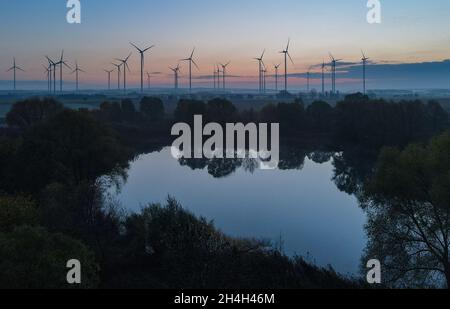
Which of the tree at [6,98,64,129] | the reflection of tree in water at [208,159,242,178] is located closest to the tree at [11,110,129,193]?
the reflection of tree in water at [208,159,242,178]

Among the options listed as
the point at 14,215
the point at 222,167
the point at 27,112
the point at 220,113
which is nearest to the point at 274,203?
the point at 222,167

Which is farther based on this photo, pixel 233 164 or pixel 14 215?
pixel 233 164

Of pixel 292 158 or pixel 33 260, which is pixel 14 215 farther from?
pixel 292 158

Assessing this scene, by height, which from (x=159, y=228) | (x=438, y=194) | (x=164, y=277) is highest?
(x=438, y=194)

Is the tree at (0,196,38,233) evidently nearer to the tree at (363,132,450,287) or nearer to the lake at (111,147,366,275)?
the lake at (111,147,366,275)

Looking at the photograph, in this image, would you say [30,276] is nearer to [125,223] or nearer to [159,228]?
[159,228]
